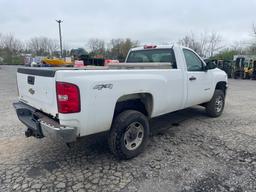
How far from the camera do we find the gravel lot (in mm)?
2777

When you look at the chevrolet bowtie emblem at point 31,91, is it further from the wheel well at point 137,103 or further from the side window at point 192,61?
the side window at point 192,61

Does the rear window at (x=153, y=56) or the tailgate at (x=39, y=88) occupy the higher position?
the rear window at (x=153, y=56)

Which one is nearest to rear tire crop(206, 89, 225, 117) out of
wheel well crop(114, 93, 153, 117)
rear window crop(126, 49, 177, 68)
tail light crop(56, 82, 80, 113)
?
rear window crop(126, 49, 177, 68)

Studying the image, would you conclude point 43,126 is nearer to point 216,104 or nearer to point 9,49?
point 216,104

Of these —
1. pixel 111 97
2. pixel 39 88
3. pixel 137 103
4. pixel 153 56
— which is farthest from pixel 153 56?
pixel 39 88

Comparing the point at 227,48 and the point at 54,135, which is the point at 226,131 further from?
the point at 227,48

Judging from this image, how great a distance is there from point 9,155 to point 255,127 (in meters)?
5.25

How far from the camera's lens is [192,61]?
475 centimetres

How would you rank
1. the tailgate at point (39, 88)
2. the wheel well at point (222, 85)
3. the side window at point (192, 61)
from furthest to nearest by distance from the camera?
the wheel well at point (222, 85)
the side window at point (192, 61)
the tailgate at point (39, 88)

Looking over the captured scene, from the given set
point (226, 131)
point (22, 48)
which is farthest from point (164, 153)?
point (22, 48)

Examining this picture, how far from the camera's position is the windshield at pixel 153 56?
4.39m

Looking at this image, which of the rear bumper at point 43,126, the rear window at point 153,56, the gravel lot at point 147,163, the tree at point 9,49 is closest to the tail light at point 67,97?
the rear bumper at point 43,126

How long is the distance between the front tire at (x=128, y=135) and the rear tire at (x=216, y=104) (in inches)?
110

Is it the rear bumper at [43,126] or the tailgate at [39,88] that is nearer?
the rear bumper at [43,126]
